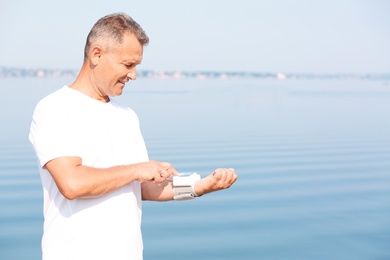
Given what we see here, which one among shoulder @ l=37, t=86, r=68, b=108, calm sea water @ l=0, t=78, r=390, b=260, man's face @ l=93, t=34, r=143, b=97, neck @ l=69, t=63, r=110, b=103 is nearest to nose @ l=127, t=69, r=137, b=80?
man's face @ l=93, t=34, r=143, b=97

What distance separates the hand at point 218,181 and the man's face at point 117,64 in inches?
18.6

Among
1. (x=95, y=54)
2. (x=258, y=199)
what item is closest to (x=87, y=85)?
(x=95, y=54)

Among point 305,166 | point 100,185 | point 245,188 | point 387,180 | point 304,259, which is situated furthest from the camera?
point 305,166

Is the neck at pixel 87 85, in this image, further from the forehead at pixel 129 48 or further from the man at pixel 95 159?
the forehead at pixel 129 48

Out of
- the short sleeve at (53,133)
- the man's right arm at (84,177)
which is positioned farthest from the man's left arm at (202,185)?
the short sleeve at (53,133)

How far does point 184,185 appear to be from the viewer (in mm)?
2693

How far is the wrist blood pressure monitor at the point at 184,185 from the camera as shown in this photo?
2689 mm

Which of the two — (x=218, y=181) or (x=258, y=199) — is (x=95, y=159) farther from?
(x=258, y=199)

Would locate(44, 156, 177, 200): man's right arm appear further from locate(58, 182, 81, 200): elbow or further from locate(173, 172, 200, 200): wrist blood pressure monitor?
locate(173, 172, 200, 200): wrist blood pressure monitor

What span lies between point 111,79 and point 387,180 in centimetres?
875

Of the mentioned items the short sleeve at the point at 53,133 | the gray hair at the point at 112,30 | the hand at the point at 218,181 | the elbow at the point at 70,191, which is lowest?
the elbow at the point at 70,191

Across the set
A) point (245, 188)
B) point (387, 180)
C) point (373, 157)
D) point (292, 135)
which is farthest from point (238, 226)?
point (292, 135)

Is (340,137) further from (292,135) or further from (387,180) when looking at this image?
(387,180)

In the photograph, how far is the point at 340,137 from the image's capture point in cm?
1675
